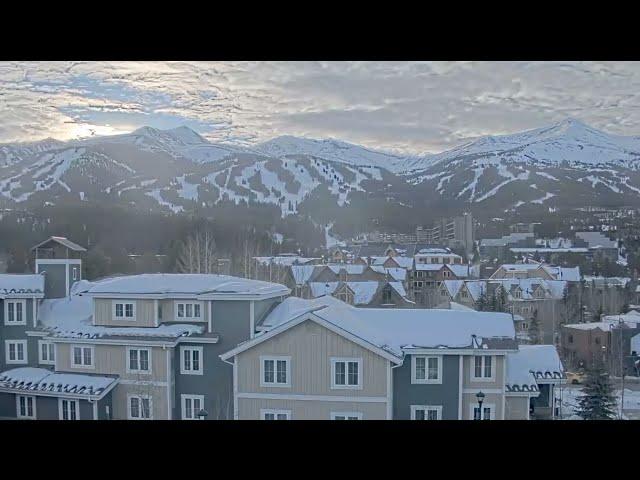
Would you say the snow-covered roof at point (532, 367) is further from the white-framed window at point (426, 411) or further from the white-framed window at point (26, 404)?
the white-framed window at point (26, 404)

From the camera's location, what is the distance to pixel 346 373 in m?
3.62

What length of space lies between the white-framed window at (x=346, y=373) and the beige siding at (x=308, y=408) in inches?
4.8

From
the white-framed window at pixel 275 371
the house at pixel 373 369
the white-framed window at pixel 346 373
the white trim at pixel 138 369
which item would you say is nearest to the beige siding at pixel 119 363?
the white trim at pixel 138 369

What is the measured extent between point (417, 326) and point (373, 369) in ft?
1.51

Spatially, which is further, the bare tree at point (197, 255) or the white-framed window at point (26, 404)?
the bare tree at point (197, 255)

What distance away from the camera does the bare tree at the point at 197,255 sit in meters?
4.31

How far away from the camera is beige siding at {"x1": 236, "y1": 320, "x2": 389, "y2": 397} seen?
3619mm

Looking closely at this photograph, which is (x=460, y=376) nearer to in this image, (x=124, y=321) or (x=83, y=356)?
(x=124, y=321)

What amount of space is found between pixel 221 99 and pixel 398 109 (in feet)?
4.42

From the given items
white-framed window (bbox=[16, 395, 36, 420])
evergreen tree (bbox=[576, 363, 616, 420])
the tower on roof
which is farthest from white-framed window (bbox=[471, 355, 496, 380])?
white-framed window (bbox=[16, 395, 36, 420])
